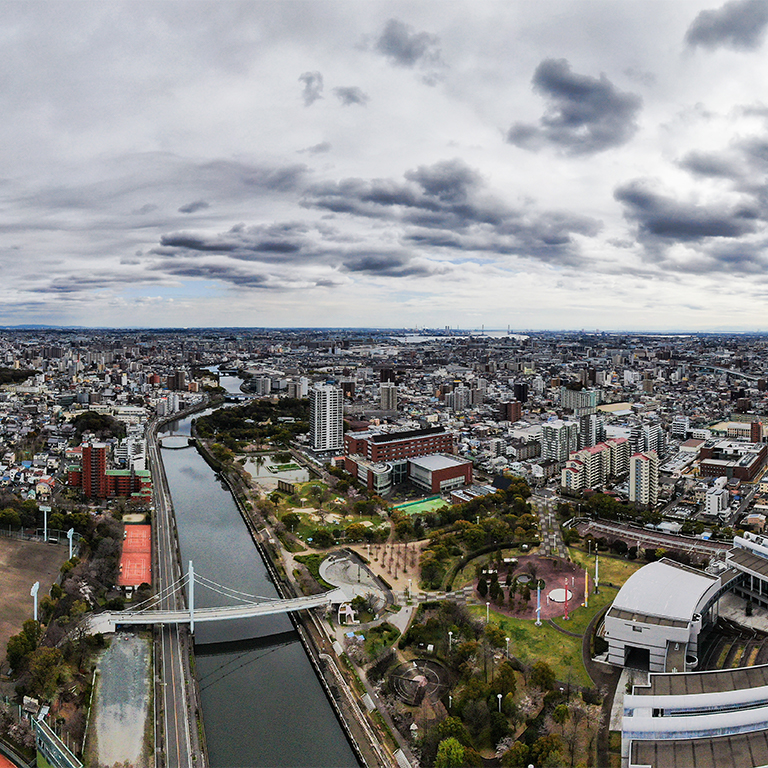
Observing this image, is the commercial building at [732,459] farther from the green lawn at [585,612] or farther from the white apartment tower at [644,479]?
the green lawn at [585,612]

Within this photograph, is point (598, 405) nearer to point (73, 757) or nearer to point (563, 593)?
point (563, 593)

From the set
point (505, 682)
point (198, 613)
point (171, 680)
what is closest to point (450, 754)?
point (505, 682)

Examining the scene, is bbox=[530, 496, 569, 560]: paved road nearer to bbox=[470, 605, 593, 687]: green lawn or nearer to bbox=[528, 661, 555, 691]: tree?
bbox=[470, 605, 593, 687]: green lawn

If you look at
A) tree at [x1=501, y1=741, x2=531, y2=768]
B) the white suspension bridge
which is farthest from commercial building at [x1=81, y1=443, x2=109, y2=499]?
tree at [x1=501, y1=741, x2=531, y2=768]

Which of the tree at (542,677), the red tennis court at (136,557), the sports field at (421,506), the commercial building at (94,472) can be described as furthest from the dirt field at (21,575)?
the sports field at (421,506)

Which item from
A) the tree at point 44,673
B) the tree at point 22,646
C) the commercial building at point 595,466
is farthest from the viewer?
the commercial building at point 595,466

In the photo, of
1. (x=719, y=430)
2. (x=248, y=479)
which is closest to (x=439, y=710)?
(x=248, y=479)
